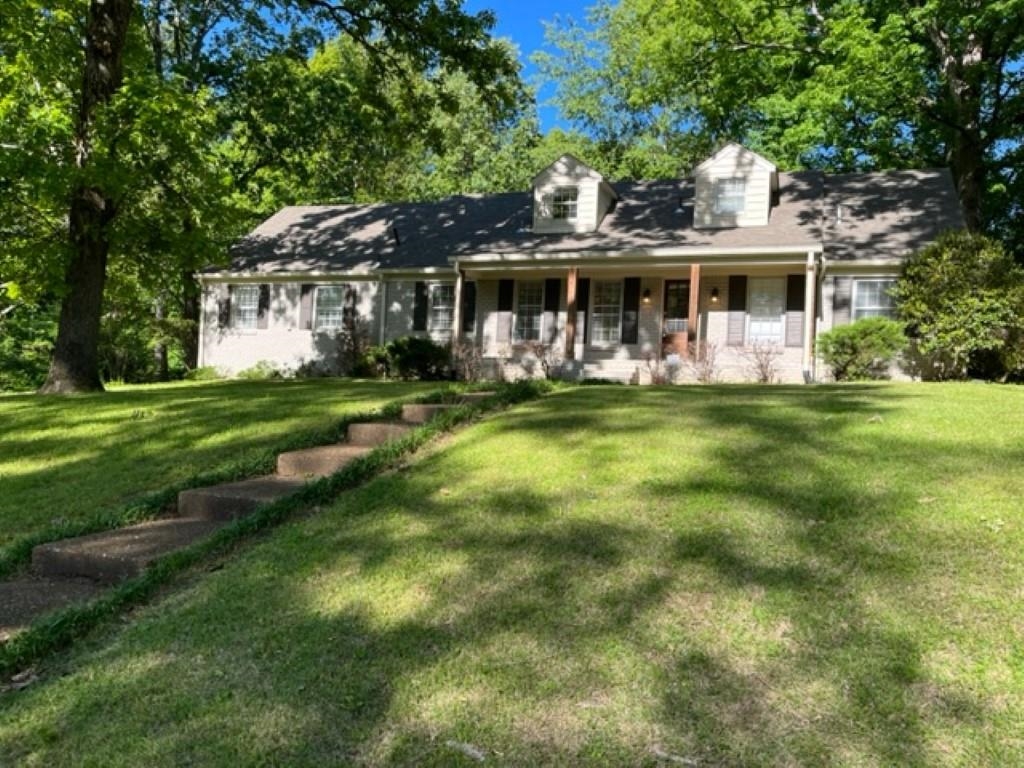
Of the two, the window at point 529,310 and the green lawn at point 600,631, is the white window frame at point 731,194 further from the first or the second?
the green lawn at point 600,631

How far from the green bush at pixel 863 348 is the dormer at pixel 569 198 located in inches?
243

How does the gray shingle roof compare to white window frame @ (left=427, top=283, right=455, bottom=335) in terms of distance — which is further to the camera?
white window frame @ (left=427, top=283, right=455, bottom=335)

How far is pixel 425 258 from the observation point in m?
18.7

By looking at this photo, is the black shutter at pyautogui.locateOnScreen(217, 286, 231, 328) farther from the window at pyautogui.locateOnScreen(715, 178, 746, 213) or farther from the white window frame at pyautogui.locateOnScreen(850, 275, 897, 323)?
the white window frame at pyautogui.locateOnScreen(850, 275, 897, 323)

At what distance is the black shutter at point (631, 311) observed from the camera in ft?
56.2

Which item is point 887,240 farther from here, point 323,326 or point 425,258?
point 323,326

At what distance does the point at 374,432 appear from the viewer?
284 inches

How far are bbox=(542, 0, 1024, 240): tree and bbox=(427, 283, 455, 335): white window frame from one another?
770cm

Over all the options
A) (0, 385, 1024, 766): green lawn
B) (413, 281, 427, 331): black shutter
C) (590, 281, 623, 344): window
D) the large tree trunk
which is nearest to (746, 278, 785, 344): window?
(590, 281, 623, 344): window

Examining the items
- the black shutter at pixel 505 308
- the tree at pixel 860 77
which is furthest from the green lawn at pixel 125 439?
the tree at pixel 860 77

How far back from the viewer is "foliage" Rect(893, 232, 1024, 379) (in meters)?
13.1

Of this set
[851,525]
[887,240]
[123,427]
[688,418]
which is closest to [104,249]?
[123,427]

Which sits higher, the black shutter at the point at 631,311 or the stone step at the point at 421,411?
the black shutter at the point at 631,311

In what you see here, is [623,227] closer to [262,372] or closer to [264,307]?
[264,307]
